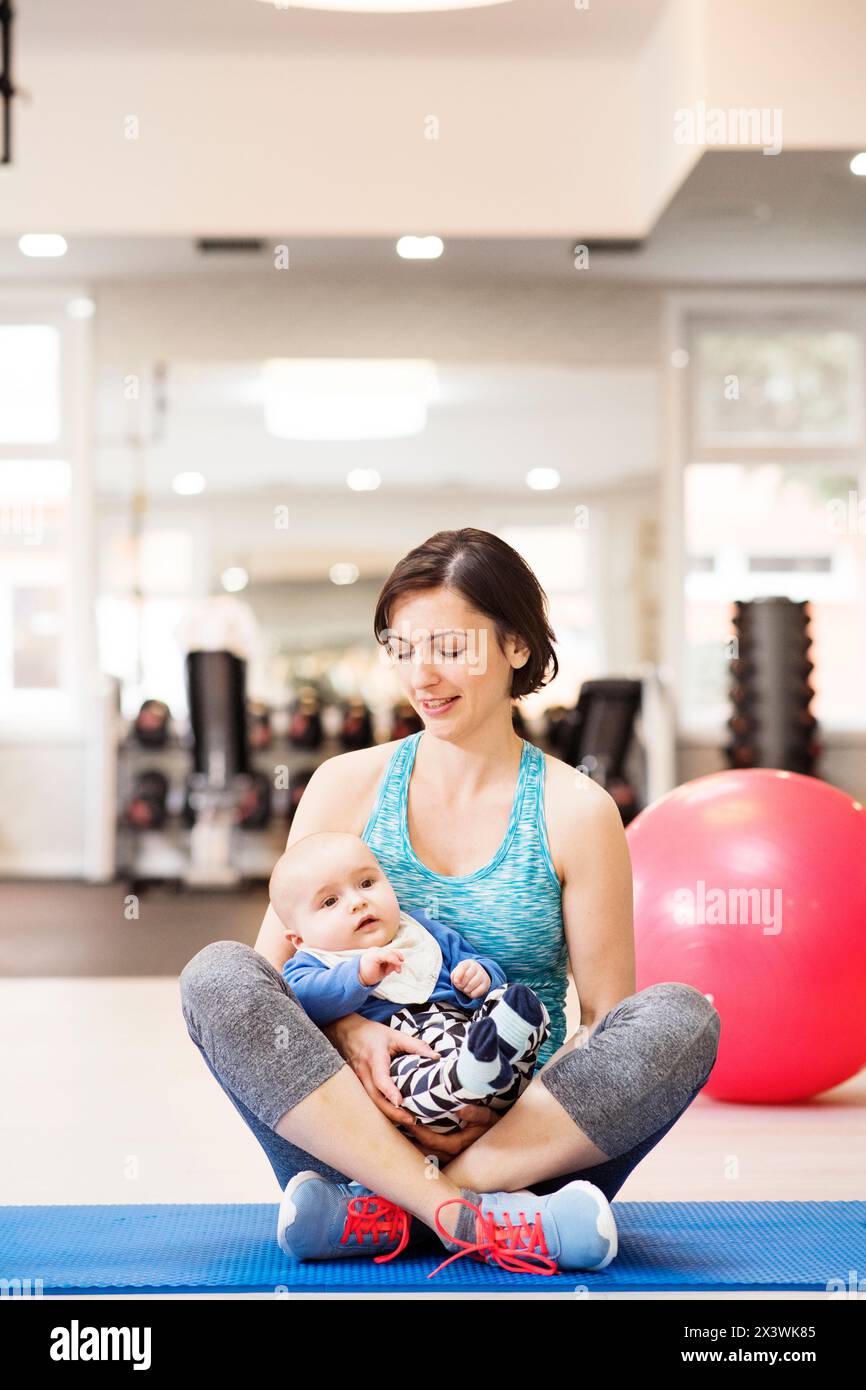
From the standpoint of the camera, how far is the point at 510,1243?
5.56 feet

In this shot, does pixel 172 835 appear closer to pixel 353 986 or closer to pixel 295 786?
pixel 295 786

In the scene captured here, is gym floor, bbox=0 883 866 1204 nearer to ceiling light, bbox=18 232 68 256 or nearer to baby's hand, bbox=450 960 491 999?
baby's hand, bbox=450 960 491 999

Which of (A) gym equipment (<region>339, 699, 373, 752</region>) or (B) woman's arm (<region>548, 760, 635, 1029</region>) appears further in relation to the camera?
(A) gym equipment (<region>339, 699, 373, 752</region>)

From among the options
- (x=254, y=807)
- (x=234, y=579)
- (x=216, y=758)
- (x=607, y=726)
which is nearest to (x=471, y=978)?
(x=607, y=726)

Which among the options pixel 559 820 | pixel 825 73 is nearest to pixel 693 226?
pixel 825 73

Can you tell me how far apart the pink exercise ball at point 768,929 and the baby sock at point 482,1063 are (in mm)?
1095

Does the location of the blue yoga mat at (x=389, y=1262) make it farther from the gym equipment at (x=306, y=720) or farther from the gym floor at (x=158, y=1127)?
the gym equipment at (x=306, y=720)

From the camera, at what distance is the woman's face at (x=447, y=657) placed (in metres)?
1.82

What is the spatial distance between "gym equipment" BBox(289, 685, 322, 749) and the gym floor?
292 centimetres

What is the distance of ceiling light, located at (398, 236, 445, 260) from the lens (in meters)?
6.62

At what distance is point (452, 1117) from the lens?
5.56 ft
